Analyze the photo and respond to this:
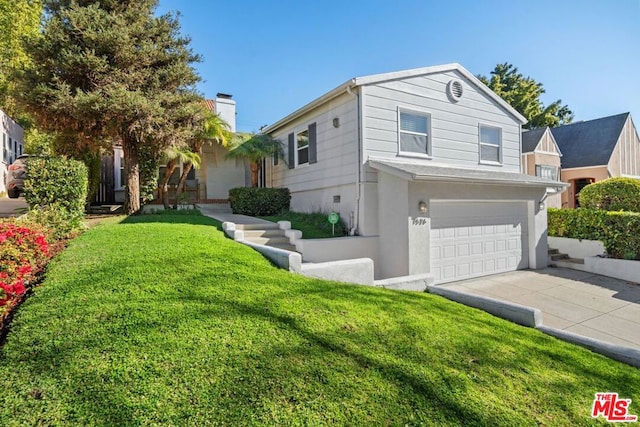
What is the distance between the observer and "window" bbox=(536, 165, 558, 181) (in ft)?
60.0

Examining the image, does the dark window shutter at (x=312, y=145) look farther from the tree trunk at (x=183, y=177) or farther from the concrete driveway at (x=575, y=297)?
the concrete driveway at (x=575, y=297)

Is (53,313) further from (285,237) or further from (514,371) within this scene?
(285,237)

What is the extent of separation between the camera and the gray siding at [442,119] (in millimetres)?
8617

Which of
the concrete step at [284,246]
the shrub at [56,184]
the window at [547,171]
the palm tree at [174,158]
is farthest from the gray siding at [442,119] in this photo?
the window at [547,171]

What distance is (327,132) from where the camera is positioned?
32.1 feet

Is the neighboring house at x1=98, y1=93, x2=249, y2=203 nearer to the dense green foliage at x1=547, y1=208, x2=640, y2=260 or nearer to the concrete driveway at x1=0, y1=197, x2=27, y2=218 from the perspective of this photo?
the concrete driveway at x1=0, y1=197, x2=27, y2=218

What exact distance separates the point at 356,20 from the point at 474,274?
28.8 ft

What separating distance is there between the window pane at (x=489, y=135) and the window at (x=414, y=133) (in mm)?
2688

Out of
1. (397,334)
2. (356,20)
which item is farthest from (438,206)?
(356,20)

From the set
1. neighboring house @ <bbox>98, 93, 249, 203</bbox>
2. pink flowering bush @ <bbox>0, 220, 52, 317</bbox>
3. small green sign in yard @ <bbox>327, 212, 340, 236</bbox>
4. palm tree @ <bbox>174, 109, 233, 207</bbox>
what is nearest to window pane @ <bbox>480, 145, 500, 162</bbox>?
small green sign in yard @ <bbox>327, 212, 340, 236</bbox>

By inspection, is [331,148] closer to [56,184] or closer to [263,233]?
[263,233]

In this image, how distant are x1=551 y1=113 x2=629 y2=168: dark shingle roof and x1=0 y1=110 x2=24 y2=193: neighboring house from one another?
110ft

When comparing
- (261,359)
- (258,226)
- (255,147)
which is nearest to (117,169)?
(255,147)

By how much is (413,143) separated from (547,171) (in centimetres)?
1414
